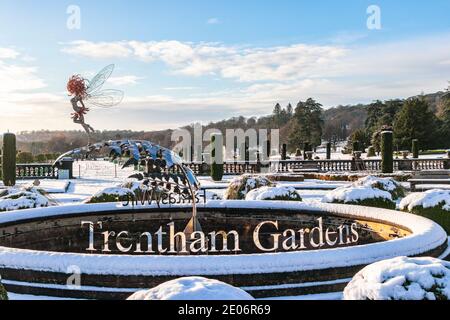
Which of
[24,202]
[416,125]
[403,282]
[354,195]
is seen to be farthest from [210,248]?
[416,125]

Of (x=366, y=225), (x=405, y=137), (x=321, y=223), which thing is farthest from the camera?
(x=405, y=137)

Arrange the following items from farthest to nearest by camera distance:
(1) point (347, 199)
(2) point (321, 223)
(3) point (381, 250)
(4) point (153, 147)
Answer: (1) point (347, 199)
(2) point (321, 223)
(4) point (153, 147)
(3) point (381, 250)

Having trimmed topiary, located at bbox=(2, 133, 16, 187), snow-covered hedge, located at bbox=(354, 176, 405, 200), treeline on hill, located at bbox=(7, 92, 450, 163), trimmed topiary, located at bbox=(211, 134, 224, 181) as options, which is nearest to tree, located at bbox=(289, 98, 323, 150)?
treeline on hill, located at bbox=(7, 92, 450, 163)

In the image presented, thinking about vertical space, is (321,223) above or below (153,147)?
below

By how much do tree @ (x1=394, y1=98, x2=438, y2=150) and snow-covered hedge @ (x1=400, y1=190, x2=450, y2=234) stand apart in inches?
1935

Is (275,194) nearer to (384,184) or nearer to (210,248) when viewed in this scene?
(210,248)

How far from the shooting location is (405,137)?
57.2m

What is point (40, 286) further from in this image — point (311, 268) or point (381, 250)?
point (381, 250)

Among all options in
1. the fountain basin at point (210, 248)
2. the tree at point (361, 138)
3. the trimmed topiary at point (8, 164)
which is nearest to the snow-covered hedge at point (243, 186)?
the fountain basin at point (210, 248)

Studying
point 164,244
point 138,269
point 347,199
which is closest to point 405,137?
point 347,199

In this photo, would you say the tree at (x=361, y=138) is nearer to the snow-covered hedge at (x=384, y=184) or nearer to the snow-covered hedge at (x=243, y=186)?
the snow-covered hedge at (x=384, y=184)

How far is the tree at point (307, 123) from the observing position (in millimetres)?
79250

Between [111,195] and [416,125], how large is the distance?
50.6 m

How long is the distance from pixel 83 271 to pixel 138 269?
0.65 meters
